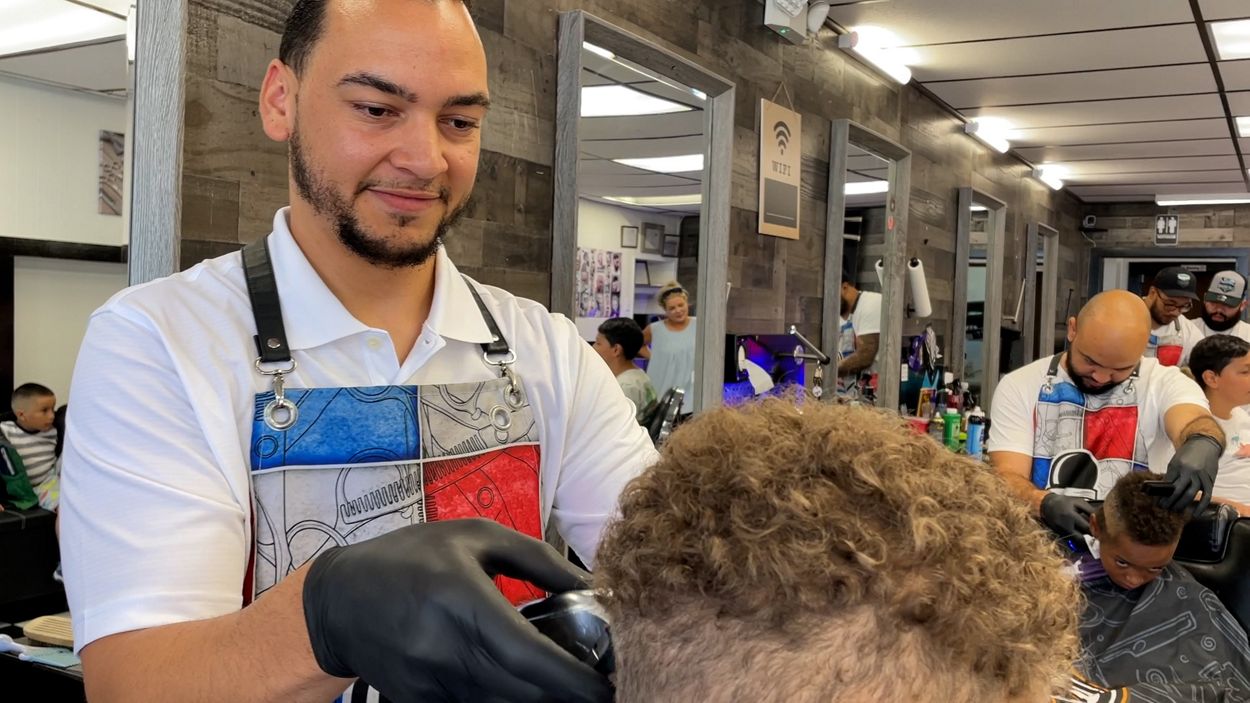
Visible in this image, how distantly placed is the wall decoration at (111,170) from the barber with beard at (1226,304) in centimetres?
664

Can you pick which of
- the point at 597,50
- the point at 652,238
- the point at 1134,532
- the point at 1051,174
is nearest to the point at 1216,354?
the point at 1134,532

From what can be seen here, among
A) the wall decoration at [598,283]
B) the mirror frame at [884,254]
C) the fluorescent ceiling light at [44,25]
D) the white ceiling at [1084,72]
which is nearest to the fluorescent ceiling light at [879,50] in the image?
the white ceiling at [1084,72]

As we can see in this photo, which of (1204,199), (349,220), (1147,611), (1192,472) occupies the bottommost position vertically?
(1147,611)

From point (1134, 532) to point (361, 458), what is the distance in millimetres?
2400

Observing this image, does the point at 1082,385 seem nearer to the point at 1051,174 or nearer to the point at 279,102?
the point at 279,102

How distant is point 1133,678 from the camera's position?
8.14 ft

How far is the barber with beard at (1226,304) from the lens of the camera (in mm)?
6215

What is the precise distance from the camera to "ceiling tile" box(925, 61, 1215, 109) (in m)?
4.92

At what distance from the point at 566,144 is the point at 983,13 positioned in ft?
7.80

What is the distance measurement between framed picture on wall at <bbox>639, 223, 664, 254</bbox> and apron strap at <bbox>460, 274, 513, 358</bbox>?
1.87m

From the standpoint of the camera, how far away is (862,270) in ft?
16.2

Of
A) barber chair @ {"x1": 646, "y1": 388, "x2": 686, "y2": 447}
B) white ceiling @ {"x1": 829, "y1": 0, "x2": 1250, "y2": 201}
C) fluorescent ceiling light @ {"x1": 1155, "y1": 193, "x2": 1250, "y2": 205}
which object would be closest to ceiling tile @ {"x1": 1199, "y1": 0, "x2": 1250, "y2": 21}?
white ceiling @ {"x1": 829, "y1": 0, "x2": 1250, "y2": 201}

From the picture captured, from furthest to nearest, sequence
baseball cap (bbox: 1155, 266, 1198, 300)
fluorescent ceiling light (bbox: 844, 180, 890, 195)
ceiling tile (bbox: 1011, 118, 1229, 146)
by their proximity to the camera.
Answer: ceiling tile (bbox: 1011, 118, 1229, 146) < baseball cap (bbox: 1155, 266, 1198, 300) < fluorescent ceiling light (bbox: 844, 180, 890, 195)

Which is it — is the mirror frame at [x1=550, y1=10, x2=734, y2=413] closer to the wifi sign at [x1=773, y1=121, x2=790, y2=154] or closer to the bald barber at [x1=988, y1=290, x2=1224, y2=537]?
the wifi sign at [x1=773, y1=121, x2=790, y2=154]
